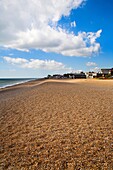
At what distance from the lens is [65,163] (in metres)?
3.32

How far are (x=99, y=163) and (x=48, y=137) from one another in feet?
6.55

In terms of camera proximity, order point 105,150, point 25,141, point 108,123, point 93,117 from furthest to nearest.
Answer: point 93,117 → point 108,123 → point 25,141 → point 105,150

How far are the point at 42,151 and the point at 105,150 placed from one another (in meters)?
1.83

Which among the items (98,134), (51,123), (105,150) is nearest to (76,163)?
(105,150)

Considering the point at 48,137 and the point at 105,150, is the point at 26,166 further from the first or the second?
the point at 105,150

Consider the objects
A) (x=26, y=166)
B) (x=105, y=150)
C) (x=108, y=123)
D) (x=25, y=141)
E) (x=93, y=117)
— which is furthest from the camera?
(x=93, y=117)

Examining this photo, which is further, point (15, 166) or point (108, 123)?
point (108, 123)

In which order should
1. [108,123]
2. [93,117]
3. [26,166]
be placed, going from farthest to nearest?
1. [93,117]
2. [108,123]
3. [26,166]

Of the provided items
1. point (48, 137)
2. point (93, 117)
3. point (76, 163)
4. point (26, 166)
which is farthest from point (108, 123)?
point (26, 166)

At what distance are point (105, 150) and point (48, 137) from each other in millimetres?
1937

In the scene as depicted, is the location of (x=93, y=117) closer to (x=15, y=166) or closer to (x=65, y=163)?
(x=65, y=163)

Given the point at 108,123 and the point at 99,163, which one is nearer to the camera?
the point at 99,163

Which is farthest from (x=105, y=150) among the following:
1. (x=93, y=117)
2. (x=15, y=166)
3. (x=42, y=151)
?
(x=93, y=117)

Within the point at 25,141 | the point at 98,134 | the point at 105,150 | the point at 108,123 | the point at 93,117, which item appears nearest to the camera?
the point at 105,150
